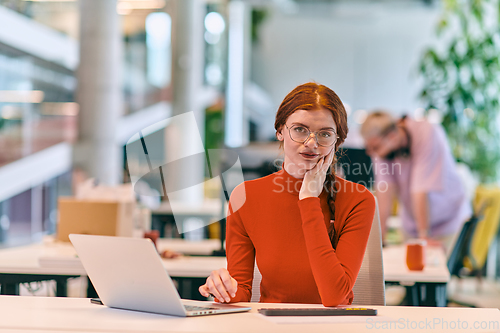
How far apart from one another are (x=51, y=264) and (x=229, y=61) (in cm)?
649

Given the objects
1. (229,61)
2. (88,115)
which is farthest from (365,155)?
(229,61)

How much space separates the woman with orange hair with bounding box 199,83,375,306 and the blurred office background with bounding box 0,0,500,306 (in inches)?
149

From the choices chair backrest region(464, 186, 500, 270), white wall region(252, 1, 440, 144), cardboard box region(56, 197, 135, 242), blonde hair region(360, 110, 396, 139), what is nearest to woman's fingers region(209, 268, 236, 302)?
cardboard box region(56, 197, 135, 242)

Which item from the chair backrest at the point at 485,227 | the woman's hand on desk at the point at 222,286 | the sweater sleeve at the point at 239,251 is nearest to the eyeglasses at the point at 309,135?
the sweater sleeve at the point at 239,251

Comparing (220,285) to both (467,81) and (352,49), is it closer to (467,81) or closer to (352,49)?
(467,81)

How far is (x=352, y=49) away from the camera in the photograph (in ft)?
27.8

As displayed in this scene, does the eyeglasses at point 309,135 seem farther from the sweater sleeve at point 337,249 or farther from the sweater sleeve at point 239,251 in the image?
the sweater sleeve at point 239,251

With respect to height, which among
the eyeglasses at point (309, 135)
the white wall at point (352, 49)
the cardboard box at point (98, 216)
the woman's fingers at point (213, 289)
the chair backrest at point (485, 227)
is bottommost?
the chair backrest at point (485, 227)

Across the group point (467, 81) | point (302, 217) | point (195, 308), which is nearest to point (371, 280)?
point (302, 217)

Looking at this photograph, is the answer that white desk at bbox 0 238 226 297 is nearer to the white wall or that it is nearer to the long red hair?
the long red hair

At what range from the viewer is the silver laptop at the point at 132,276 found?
1.07 m

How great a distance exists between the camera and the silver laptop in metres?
1.07

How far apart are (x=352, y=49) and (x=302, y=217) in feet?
24.8

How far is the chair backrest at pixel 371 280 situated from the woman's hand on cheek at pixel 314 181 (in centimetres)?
28
